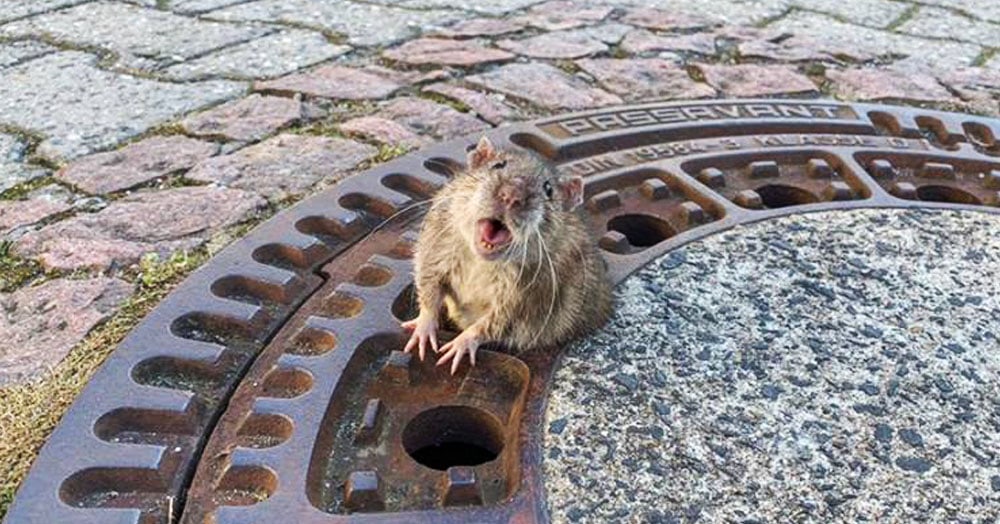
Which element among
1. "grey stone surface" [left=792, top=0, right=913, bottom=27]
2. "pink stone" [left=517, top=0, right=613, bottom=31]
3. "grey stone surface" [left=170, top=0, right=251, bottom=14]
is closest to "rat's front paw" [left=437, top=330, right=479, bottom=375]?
"pink stone" [left=517, top=0, right=613, bottom=31]

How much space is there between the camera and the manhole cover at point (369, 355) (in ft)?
5.04

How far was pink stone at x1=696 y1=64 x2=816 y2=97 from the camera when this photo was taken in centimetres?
304

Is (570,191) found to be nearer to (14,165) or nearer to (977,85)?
(14,165)

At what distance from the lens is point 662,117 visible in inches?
107

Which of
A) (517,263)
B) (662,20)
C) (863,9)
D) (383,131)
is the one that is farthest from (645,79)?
(863,9)

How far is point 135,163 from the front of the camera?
96.6 inches

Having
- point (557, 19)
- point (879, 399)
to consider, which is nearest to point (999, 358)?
point (879, 399)

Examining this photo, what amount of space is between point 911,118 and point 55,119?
2.32 meters

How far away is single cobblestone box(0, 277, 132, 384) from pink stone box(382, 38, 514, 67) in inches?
56.0

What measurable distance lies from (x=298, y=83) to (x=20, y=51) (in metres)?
0.94

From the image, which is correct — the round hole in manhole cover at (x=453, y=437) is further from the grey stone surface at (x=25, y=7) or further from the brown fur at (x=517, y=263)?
the grey stone surface at (x=25, y=7)

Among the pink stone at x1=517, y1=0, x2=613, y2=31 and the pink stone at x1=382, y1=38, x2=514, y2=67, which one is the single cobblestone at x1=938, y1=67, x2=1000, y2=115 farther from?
the pink stone at x1=382, y1=38, x2=514, y2=67

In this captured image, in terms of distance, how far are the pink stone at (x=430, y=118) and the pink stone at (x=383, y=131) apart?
0.03m

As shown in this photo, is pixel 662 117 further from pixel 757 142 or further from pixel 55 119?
pixel 55 119
